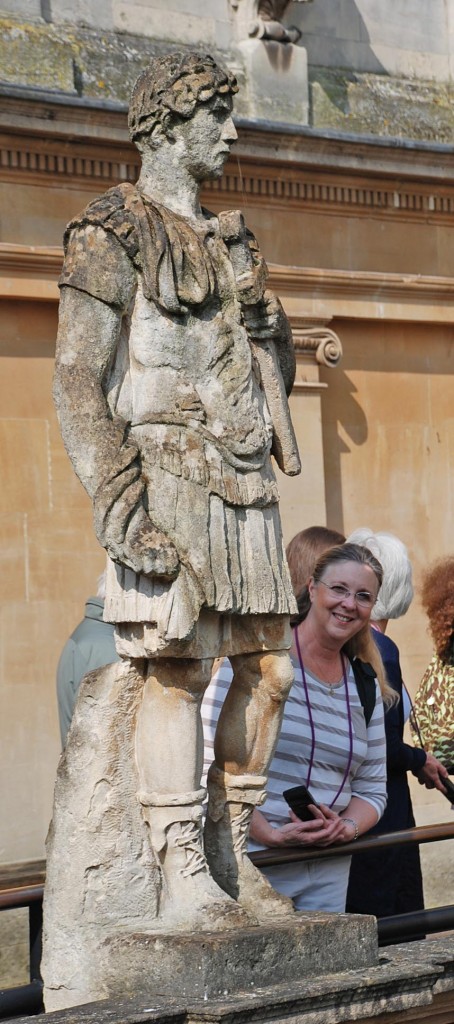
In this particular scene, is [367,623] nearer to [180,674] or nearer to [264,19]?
[180,674]

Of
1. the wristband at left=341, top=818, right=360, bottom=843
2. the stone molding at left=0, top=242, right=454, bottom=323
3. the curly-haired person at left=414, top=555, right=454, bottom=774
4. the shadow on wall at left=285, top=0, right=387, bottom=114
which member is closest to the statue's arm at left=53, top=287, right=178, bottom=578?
the wristband at left=341, top=818, right=360, bottom=843

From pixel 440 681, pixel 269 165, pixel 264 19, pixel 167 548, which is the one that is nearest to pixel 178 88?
pixel 167 548

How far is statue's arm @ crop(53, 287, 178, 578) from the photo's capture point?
13.7 ft

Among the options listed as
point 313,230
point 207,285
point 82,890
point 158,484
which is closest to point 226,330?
point 207,285

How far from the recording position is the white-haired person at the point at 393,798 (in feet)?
19.5

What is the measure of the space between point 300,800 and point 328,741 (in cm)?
25

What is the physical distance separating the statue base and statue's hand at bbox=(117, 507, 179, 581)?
2.63 ft

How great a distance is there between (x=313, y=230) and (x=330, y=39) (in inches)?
40.1

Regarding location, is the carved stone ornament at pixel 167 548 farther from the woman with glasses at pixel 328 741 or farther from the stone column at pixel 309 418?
the stone column at pixel 309 418

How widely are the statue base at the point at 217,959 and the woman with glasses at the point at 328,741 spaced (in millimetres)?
814

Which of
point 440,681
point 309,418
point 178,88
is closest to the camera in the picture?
point 178,88

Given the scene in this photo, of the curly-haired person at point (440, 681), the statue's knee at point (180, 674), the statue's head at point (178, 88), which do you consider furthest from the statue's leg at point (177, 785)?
the curly-haired person at point (440, 681)

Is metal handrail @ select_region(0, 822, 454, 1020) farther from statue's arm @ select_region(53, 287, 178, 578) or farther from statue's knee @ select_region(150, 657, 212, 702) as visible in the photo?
statue's arm @ select_region(53, 287, 178, 578)

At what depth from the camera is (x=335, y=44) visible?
31.4ft
